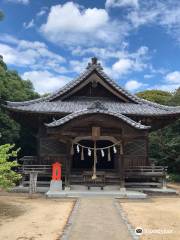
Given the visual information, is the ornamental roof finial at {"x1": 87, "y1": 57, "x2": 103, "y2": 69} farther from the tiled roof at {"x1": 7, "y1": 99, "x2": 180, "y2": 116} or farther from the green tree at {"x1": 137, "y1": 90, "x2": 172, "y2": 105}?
the green tree at {"x1": 137, "y1": 90, "x2": 172, "y2": 105}

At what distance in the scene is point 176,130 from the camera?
31.2 m

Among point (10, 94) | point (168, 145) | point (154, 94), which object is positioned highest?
point (154, 94)

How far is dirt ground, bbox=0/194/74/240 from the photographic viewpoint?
9688mm

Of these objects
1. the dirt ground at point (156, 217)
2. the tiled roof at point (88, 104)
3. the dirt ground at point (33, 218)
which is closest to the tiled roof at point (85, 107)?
the tiled roof at point (88, 104)

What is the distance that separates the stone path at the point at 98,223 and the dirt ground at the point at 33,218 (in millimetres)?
483

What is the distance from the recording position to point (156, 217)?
41.1 feet

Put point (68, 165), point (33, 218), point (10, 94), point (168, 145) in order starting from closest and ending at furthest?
point (33, 218) → point (68, 165) → point (168, 145) → point (10, 94)

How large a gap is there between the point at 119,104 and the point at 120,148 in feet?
18.2

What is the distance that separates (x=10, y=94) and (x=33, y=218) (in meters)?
22.4

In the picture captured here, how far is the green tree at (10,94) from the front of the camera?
3073 centimetres

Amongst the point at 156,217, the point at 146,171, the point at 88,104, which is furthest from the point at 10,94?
the point at 156,217

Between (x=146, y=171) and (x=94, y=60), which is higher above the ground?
(x=94, y=60)

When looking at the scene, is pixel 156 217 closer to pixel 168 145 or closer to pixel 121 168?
pixel 121 168

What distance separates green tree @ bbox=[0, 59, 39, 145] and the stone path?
1525cm
